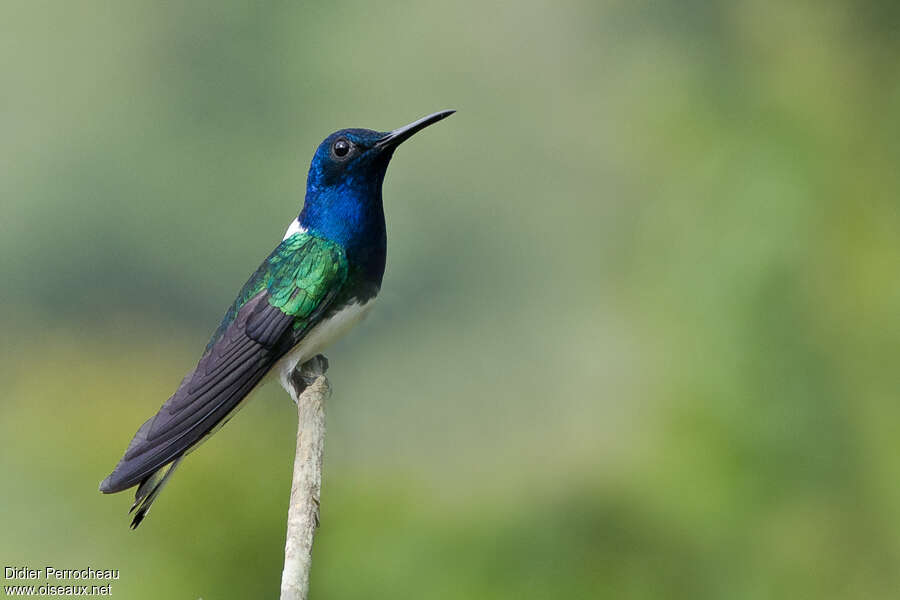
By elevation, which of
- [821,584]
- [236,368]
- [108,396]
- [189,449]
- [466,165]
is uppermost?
[466,165]

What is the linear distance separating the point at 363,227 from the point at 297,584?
588 millimetres

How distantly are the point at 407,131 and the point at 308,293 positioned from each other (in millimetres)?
272

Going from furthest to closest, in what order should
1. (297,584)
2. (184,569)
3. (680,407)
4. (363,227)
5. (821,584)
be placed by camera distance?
(680,407)
(821,584)
(184,569)
(363,227)
(297,584)

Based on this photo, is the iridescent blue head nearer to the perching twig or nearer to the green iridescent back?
the green iridescent back

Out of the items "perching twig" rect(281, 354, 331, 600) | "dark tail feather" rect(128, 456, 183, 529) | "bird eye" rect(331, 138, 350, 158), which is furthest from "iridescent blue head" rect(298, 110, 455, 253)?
"dark tail feather" rect(128, 456, 183, 529)

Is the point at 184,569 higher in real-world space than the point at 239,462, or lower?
lower

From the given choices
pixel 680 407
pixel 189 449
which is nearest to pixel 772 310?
pixel 680 407

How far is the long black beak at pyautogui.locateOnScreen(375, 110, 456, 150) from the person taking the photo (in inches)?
55.1

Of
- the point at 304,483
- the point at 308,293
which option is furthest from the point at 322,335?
the point at 304,483

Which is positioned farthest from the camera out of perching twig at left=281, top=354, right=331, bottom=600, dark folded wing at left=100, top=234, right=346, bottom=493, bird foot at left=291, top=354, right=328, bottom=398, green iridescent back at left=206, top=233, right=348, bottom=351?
bird foot at left=291, top=354, right=328, bottom=398

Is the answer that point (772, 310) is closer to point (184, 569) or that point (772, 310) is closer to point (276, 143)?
point (276, 143)

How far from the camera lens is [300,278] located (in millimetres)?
1475

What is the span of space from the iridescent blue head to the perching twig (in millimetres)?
220

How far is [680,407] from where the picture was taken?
2590mm
